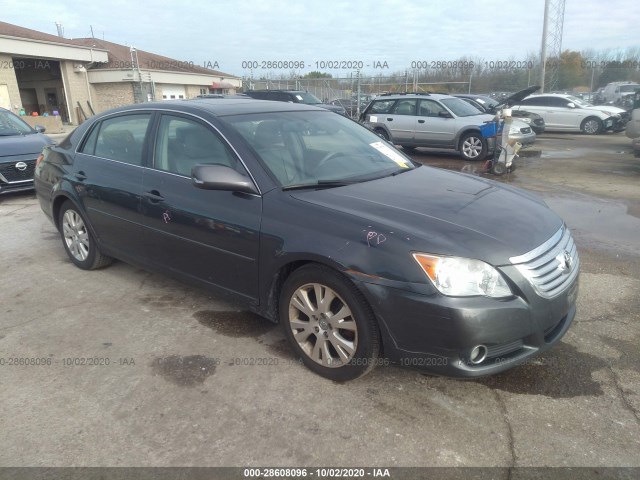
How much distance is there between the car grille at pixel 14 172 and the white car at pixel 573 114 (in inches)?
639

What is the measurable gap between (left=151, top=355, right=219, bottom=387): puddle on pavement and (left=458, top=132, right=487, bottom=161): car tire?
10051 mm

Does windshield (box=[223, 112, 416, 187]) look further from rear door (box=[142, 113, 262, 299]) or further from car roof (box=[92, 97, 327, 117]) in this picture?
rear door (box=[142, 113, 262, 299])

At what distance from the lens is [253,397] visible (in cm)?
278

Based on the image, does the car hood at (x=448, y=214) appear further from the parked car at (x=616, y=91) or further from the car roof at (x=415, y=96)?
the parked car at (x=616, y=91)

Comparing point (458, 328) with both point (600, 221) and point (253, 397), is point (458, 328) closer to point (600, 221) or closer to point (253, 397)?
point (253, 397)

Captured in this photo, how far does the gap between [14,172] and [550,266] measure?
26.4 ft

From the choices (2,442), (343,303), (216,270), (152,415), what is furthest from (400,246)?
(2,442)

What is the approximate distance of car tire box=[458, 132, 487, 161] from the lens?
1152 centimetres

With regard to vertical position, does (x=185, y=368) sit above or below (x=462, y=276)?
→ below

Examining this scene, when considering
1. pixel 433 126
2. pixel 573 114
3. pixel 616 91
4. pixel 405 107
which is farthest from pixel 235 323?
pixel 616 91

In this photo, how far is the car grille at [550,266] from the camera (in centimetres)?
256

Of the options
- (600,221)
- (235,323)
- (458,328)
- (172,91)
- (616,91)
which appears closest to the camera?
(458,328)

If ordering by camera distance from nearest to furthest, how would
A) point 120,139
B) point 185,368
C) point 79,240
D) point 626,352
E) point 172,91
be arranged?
point 185,368 → point 626,352 → point 120,139 → point 79,240 → point 172,91

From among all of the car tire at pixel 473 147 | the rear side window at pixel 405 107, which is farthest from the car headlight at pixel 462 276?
the rear side window at pixel 405 107
